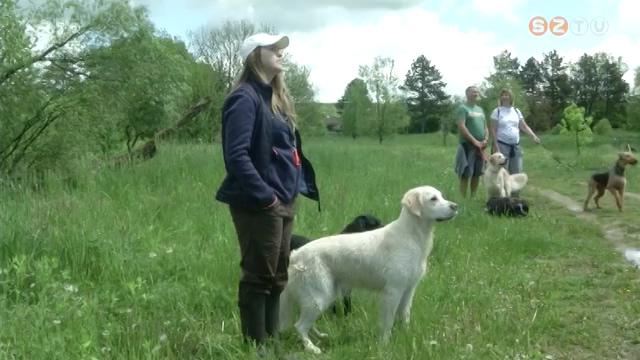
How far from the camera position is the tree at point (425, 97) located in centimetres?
8744

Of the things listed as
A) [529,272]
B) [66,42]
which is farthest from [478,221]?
[66,42]

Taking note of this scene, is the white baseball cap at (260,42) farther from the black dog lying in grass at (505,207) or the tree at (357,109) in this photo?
the tree at (357,109)

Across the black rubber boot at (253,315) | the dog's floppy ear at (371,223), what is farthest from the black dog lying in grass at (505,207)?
the black rubber boot at (253,315)

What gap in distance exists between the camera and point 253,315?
14.3 ft

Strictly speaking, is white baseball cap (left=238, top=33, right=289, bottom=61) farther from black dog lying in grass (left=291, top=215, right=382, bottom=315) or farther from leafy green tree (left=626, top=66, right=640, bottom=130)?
leafy green tree (left=626, top=66, right=640, bottom=130)

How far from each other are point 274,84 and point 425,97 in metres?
88.4

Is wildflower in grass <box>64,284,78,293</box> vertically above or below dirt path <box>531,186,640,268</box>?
above

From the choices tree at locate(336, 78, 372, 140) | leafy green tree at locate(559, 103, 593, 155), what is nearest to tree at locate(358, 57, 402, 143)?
tree at locate(336, 78, 372, 140)

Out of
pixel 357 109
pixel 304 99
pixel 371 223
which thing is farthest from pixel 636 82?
pixel 371 223

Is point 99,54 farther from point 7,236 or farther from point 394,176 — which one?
point 7,236

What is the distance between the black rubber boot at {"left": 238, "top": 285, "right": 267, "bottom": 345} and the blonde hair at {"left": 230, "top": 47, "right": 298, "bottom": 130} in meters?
1.14

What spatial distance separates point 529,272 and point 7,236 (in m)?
5.20

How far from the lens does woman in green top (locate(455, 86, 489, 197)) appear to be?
1170cm

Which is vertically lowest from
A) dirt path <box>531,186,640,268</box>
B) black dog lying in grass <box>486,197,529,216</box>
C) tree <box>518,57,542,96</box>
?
dirt path <box>531,186,640,268</box>
